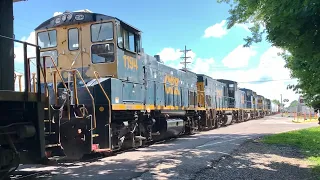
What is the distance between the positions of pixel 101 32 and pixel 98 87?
1966 mm

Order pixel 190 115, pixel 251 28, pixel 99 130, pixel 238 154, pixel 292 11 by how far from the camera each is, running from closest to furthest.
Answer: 1. pixel 292 11
2. pixel 251 28
3. pixel 99 130
4. pixel 238 154
5. pixel 190 115

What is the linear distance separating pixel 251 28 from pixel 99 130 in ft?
16.3

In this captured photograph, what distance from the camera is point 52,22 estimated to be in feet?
36.7

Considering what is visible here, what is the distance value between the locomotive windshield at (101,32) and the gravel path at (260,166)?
5.03m

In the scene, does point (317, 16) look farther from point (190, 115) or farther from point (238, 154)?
point (190, 115)

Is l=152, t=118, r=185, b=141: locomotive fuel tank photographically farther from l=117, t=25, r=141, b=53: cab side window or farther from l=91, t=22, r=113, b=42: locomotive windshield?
l=91, t=22, r=113, b=42: locomotive windshield

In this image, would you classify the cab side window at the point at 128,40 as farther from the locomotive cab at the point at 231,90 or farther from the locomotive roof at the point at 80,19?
the locomotive cab at the point at 231,90

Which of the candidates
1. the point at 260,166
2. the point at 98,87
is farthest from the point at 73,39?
the point at 260,166

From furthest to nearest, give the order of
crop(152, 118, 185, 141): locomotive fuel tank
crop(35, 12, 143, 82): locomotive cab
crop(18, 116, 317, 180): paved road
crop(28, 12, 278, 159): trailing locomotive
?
crop(152, 118, 185, 141): locomotive fuel tank
crop(35, 12, 143, 82): locomotive cab
crop(28, 12, 278, 159): trailing locomotive
crop(18, 116, 317, 180): paved road

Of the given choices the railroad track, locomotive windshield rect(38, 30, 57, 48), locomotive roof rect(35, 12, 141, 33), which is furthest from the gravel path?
locomotive windshield rect(38, 30, 57, 48)

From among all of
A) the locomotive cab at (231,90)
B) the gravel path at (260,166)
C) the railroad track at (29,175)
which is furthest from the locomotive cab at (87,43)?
the locomotive cab at (231,90)

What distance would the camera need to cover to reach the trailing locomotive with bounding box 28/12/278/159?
27.5 feet

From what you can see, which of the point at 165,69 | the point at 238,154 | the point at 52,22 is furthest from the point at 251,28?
the point at 165,69

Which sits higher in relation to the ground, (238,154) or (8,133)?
(8,133)
